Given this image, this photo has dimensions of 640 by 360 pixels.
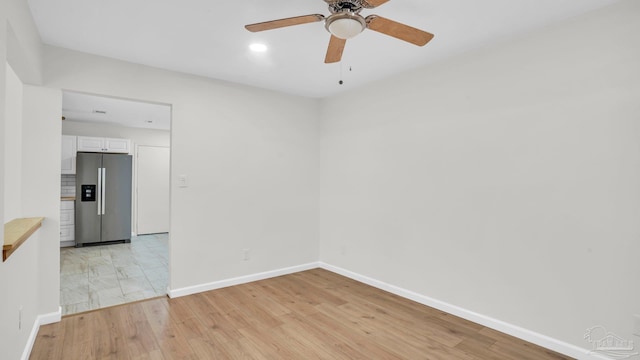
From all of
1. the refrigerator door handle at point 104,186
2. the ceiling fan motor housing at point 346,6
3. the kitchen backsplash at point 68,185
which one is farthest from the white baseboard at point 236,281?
the kitchen backsplash at point 68,185

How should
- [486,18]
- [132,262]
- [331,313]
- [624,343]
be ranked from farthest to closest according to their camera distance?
1. [132,262]
2. [331,313]
3. [486,18]
4. [624,343]

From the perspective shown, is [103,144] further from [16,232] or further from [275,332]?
[275,332]

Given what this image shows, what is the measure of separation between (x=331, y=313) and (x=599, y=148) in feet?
8.12

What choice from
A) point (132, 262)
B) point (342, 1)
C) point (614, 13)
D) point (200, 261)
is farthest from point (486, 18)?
point (132, 262)

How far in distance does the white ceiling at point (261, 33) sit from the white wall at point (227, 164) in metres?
0.21

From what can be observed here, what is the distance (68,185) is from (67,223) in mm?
830

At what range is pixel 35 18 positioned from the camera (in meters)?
→ 2.25

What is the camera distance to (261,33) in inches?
97.0

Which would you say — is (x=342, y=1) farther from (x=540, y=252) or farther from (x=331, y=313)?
(x=331, y=313)

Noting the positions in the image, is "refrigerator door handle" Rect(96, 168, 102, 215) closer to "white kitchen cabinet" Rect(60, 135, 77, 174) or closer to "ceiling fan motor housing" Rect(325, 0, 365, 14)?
"white kitchen cabinet" Rect(60, 135, 77, 174)

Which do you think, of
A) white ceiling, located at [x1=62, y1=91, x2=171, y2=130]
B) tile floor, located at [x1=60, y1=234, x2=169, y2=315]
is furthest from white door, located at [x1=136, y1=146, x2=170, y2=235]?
tile floor, located at [x1=60, y1=234, x2=169, y2=315]

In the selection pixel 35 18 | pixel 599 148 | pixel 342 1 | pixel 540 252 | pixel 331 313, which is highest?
pixel 35 18

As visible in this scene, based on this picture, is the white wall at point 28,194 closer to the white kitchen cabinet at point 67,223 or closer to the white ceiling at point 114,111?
the white ceiling at point 114,111

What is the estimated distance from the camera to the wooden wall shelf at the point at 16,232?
1591 millimetres
